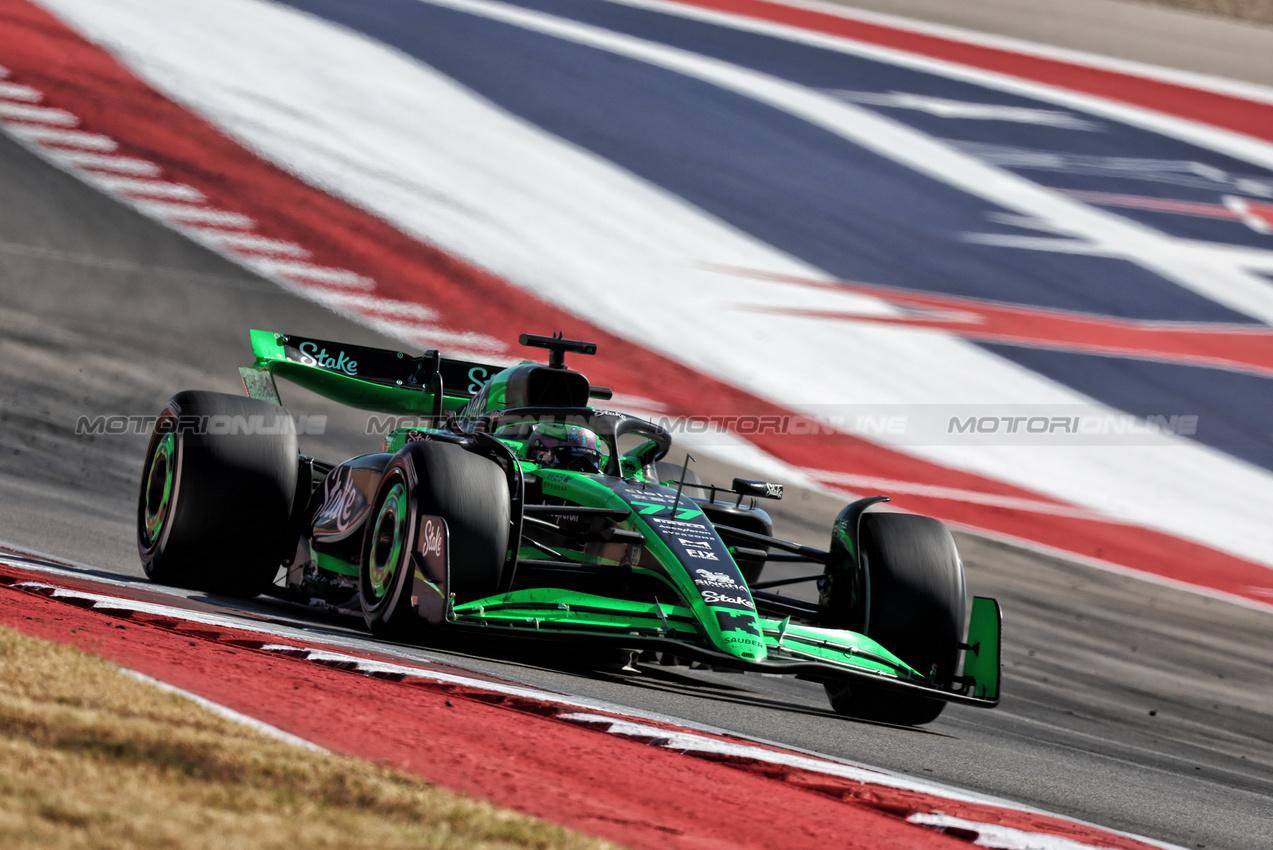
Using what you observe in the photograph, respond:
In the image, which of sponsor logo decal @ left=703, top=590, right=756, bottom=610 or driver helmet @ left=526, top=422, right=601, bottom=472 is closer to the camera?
sponsor logo decal @ left=703, top=590, right=756, bottom=610

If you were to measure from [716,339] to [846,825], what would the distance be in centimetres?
1304

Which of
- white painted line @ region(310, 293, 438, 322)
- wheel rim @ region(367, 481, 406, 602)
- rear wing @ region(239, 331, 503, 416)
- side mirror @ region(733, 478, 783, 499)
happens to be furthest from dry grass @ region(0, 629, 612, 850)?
white painted line @ region(310, 293, 438, 322)

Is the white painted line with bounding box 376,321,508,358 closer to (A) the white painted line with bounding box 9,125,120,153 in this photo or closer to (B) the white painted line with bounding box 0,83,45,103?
(A) the white painted line with bounding box 9,125,120,153

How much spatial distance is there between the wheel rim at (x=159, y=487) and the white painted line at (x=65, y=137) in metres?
9.59

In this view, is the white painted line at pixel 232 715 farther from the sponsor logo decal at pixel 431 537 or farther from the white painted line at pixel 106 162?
the white painted line at pixel 106 162

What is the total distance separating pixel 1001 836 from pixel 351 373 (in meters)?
5.72

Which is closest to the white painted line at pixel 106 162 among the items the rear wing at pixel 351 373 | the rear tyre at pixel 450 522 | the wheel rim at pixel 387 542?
the rear wing at pixel 351 373

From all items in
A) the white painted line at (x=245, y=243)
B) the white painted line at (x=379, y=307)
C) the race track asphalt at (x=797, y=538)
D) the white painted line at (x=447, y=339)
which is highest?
the white painted line at (x=245, y=243)

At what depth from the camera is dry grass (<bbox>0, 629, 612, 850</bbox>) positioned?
2533mm

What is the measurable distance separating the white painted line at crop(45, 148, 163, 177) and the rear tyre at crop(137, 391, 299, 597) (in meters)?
9.40

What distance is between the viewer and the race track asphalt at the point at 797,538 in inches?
212

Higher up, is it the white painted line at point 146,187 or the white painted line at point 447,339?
the white painted line at point 146,187

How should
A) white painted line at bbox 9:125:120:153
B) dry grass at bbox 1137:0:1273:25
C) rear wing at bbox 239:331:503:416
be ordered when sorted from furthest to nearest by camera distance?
dry grass at bbox 1137:0:1273:25
white painted line at bbox 9:125:120:153
rear wing at bbox 239:331:503:416

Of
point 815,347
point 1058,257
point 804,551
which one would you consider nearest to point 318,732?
point 804,551
